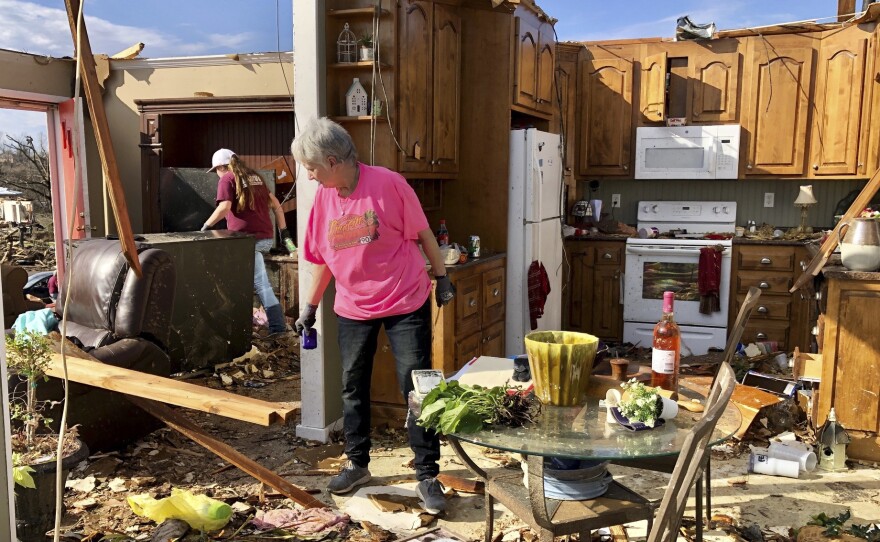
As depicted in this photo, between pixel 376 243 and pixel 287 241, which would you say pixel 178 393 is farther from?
pixel 287 241

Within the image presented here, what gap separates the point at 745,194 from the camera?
641 centimetres

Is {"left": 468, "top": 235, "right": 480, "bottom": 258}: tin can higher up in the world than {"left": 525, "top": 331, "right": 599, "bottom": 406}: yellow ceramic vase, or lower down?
higher up

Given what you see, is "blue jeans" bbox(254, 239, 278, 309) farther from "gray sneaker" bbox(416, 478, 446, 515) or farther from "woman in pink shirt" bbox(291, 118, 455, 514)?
"gray sneaker" bbox(416, 478, 446, 515)

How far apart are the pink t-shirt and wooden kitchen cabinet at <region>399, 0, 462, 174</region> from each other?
1.01 meters

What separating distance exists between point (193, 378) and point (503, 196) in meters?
2.55

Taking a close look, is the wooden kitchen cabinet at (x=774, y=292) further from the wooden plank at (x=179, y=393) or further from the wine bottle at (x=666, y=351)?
the wooden plank at (x=179, y=393)

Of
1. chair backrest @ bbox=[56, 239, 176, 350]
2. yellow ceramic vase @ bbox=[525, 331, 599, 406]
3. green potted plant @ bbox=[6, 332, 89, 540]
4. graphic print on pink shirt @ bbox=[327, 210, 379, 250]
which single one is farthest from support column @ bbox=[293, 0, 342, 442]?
yellow ceramic vase @ bbox=[525, 331, 599, 406]

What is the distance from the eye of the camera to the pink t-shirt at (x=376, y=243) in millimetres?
2984

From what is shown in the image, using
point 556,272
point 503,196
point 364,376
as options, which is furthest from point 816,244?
point 364,376

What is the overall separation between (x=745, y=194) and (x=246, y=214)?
435 centimetres

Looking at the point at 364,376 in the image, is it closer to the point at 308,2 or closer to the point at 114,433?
the point at 114,433

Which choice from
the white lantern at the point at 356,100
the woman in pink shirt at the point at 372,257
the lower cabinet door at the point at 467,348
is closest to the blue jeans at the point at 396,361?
the woman in pink shirt at the point at 372,257

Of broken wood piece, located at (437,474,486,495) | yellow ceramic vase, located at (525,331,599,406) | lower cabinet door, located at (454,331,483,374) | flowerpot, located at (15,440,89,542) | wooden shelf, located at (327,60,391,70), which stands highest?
wooden shelf, located at (327,60,391,70)

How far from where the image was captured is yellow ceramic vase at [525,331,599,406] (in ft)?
6.27
